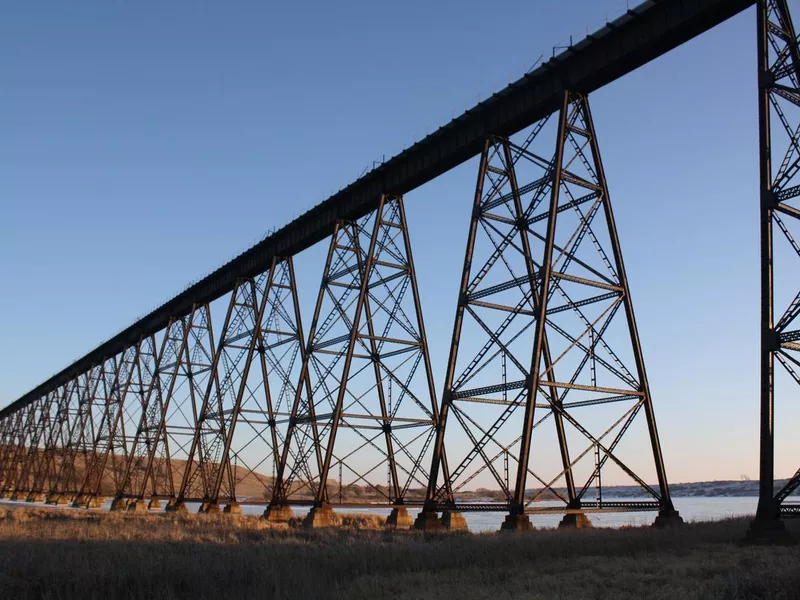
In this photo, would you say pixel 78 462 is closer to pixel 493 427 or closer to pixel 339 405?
pixel 339 405

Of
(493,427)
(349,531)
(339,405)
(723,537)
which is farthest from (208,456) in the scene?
(723,537)

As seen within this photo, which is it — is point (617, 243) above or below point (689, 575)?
above

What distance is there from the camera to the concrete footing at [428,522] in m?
15.9

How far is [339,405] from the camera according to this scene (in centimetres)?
1995

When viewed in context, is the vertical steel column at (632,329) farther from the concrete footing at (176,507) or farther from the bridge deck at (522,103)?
the concrete footing at (176,507)

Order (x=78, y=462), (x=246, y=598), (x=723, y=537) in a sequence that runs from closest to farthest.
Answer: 1. (x=246, y=598)
2. (x=723, y=537)
3. (x=78, y=462)

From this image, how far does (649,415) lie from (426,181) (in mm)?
9096

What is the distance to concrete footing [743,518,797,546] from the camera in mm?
10023

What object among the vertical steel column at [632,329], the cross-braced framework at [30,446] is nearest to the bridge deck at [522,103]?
the vertical steel column at [632,329]

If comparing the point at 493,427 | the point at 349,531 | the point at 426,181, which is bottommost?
the point at 349,531

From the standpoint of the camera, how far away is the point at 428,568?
380 inches

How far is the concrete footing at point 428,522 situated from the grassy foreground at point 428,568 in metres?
3.64

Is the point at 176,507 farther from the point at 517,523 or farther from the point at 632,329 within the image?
the point at 632,329

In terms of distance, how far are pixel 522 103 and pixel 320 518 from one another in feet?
38.7
